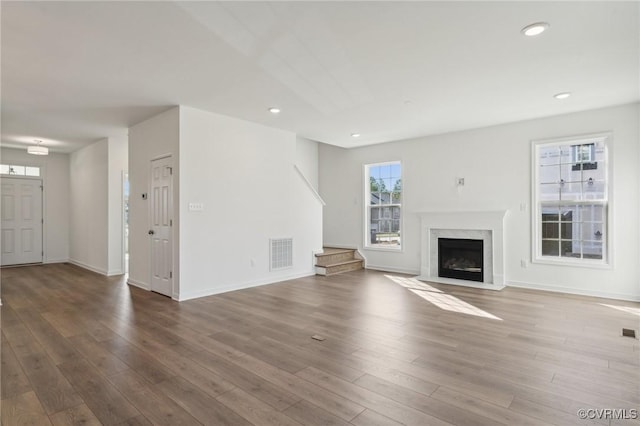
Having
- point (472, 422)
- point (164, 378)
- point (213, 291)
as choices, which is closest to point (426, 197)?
point (213, 291)

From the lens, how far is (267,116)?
524cm

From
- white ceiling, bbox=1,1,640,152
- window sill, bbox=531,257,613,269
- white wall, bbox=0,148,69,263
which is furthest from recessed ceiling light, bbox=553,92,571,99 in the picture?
white wall, bbox=0,148,69,263

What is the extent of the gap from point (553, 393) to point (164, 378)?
8.93 ft

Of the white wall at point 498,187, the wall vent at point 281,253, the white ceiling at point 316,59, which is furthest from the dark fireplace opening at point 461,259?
the wall vent at point 281,253

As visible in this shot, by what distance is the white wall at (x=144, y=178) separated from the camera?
15.6 feet

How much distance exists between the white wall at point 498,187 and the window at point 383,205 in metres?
0.18

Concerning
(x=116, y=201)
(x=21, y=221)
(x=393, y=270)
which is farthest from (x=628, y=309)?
(x=21, y=221)

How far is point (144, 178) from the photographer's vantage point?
17.9 feet

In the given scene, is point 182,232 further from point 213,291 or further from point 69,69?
point 69,69

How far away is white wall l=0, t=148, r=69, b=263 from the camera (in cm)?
829

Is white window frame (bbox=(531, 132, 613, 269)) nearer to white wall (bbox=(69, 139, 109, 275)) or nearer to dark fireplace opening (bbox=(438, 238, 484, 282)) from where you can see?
dark fireplace opening (bbox=(438, 238, 484, 282))

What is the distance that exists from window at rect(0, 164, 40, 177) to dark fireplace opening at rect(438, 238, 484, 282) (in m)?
9.59

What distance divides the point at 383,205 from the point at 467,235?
1.94 m

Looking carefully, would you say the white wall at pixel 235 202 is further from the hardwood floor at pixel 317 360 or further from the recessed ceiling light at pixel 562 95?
the recessed ceiling light at pixel 562 95
